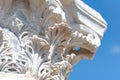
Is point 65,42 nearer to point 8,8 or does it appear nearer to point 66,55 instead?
point 66,55

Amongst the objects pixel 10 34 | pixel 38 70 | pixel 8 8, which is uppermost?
pixel 8 8

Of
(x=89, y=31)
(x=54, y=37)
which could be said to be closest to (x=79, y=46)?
(x=89, y=31)

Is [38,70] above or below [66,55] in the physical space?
below

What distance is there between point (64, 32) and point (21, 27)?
2.04 ft

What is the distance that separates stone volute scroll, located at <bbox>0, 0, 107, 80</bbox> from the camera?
6746 millimetres

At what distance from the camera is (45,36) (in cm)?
724

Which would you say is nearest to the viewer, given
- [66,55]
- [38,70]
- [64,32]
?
[38,70]

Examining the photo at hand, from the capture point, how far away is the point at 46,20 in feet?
24.1

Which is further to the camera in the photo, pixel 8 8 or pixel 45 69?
pixel 8 8

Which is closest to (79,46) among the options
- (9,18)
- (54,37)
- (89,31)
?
(89,31)

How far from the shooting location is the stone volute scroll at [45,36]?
266 inches

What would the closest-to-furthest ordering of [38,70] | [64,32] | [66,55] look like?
[38,70] → [64,32] → [66,55]

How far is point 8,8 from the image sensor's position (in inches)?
291

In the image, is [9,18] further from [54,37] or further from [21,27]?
[54,37]
